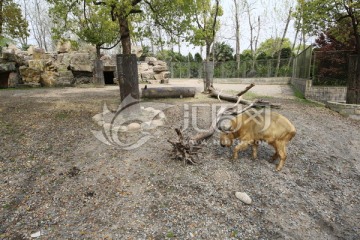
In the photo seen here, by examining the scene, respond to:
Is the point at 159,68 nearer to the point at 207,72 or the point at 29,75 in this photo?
the point at 207,72

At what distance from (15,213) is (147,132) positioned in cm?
327

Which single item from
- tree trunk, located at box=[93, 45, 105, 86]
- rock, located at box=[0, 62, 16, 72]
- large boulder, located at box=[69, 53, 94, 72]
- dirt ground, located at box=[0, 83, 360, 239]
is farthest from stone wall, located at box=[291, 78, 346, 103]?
rock, located at box=[0, 62, 16, 72]

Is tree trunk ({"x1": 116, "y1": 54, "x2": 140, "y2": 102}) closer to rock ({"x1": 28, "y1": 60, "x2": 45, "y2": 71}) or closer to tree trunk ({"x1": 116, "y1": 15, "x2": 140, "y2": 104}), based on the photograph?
tree trunk ({"x1": 116, "y1": 15, "x2": 140, "y2": 104})

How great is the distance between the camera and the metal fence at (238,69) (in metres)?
25.0

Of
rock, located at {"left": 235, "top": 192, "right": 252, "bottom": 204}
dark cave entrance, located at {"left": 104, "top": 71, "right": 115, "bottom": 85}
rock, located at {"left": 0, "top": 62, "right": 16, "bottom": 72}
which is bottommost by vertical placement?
rock, located at {"left": 235, "top": 192, "right": 252, "bottom": 204}

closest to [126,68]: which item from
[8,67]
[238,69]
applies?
[8,67]

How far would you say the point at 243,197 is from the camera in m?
3.94

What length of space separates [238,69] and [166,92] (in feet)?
59.7

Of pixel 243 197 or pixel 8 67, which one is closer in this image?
pixel 243 197

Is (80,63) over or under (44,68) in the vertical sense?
over

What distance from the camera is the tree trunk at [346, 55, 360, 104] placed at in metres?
9.39

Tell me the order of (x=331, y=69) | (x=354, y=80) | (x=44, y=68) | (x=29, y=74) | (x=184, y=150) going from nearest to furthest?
(x=184, y=150) < (x=354, y=80) < (x=331, y=69) < (x=29, y=74) < (x=44, y=68)

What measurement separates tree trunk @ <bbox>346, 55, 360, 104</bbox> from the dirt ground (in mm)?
4203

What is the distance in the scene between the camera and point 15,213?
3.69 metres
